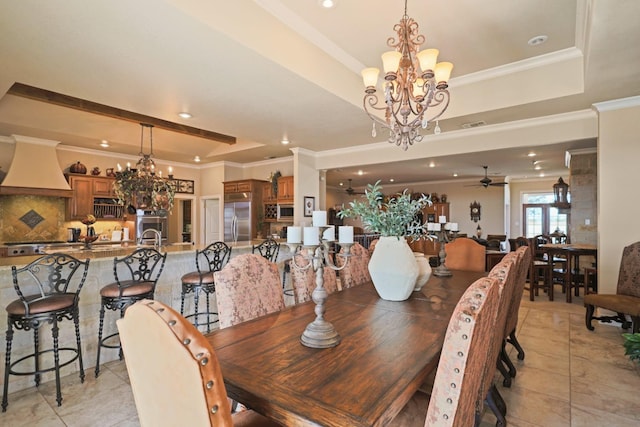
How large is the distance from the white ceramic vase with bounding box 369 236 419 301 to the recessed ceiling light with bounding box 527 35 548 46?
2.74 m

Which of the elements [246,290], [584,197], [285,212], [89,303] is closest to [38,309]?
[89,303]

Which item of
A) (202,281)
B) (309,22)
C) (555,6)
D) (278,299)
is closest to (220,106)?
(309,22)

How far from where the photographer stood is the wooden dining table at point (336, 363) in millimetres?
979

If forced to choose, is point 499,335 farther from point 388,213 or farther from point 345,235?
point 345,235

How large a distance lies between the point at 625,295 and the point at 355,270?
3116 mm

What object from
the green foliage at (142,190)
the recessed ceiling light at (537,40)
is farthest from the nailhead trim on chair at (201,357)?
the green foliage at (142,190)

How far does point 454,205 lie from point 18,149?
Answer: 458 inches

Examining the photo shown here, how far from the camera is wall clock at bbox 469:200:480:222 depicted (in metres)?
11.0

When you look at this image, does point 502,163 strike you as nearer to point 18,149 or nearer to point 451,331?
point 451,331

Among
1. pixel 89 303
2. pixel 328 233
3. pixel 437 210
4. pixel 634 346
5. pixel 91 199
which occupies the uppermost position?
pixel 91 199

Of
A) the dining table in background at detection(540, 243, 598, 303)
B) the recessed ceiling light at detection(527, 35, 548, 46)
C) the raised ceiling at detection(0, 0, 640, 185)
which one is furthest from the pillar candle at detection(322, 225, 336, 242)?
the dining table in background at detection(540, 243, 598, 303)

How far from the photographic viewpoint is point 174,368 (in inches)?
31.9

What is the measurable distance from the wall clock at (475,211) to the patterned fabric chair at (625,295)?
297 inches

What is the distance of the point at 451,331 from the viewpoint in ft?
3.06
